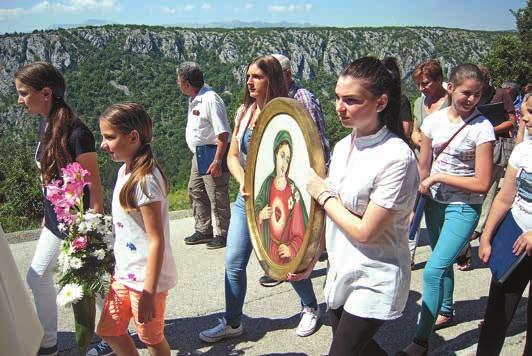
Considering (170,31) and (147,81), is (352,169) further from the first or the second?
(170,31)

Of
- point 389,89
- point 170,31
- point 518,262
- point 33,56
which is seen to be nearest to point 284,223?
point 389,89

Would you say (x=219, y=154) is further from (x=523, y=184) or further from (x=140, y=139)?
(x=523, y=184)

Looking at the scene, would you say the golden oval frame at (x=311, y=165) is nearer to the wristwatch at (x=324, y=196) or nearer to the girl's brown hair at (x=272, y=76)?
the wristwatch at (x=324, y=196)

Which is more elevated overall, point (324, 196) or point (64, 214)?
point (324, 196)

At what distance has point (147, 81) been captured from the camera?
248ft

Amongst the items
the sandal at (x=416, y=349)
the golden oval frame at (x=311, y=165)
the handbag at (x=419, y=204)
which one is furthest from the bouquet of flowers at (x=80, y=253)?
the handbag at (x=419, y=204)

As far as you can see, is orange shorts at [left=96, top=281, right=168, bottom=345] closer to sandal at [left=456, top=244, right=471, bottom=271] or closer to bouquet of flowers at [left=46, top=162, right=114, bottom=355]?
bouquet of flowers at [left=46, top=162, right=114, bottom=355]

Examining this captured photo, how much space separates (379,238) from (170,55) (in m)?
89.3

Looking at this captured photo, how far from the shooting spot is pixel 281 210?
2686mm

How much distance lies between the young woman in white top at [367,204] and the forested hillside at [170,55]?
1574 inches

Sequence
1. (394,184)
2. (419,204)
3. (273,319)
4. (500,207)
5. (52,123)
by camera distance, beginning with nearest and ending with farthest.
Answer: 1. (394,184)
2. (500,207)
3. (52,123)
4. (273,319)
5. (419,204)

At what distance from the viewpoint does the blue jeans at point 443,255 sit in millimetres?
3170

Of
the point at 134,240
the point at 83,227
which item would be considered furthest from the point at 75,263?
the point at 134,240

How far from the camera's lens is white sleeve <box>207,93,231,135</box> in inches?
213
